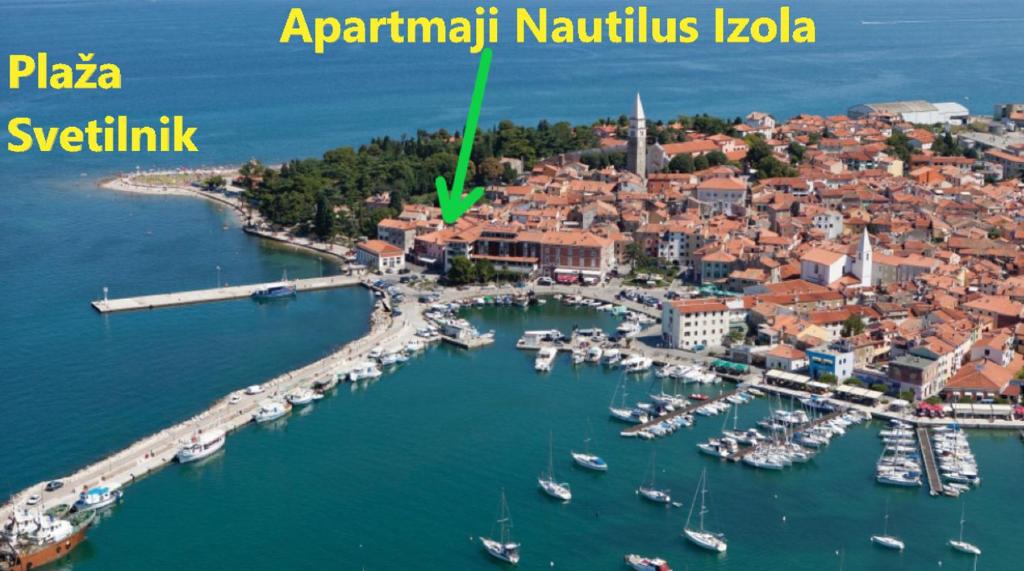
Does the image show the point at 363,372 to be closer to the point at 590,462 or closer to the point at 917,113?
the point at 590,462

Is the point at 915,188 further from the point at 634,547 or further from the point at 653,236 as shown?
the point at 634,547

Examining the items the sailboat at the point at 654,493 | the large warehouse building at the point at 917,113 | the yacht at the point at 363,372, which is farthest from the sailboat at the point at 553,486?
the large warehouse building at the point at 917,113

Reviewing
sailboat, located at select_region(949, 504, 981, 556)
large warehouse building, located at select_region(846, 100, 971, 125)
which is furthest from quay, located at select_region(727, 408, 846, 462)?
large warehouse building, located at select_region(846, 100, 971, 125)

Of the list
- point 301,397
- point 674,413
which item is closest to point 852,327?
point 674,413

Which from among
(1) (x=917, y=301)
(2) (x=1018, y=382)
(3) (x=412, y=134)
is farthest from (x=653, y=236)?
(3) (x=412, y=134)

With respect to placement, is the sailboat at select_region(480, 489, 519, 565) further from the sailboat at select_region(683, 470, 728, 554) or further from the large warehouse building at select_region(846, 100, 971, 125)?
the large warehouse building at select_region(846, 100, 971, 125)

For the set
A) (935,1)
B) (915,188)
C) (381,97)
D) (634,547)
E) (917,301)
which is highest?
(935,1)

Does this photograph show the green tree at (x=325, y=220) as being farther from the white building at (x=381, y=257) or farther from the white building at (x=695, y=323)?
the white building at (x=695, y=323)
